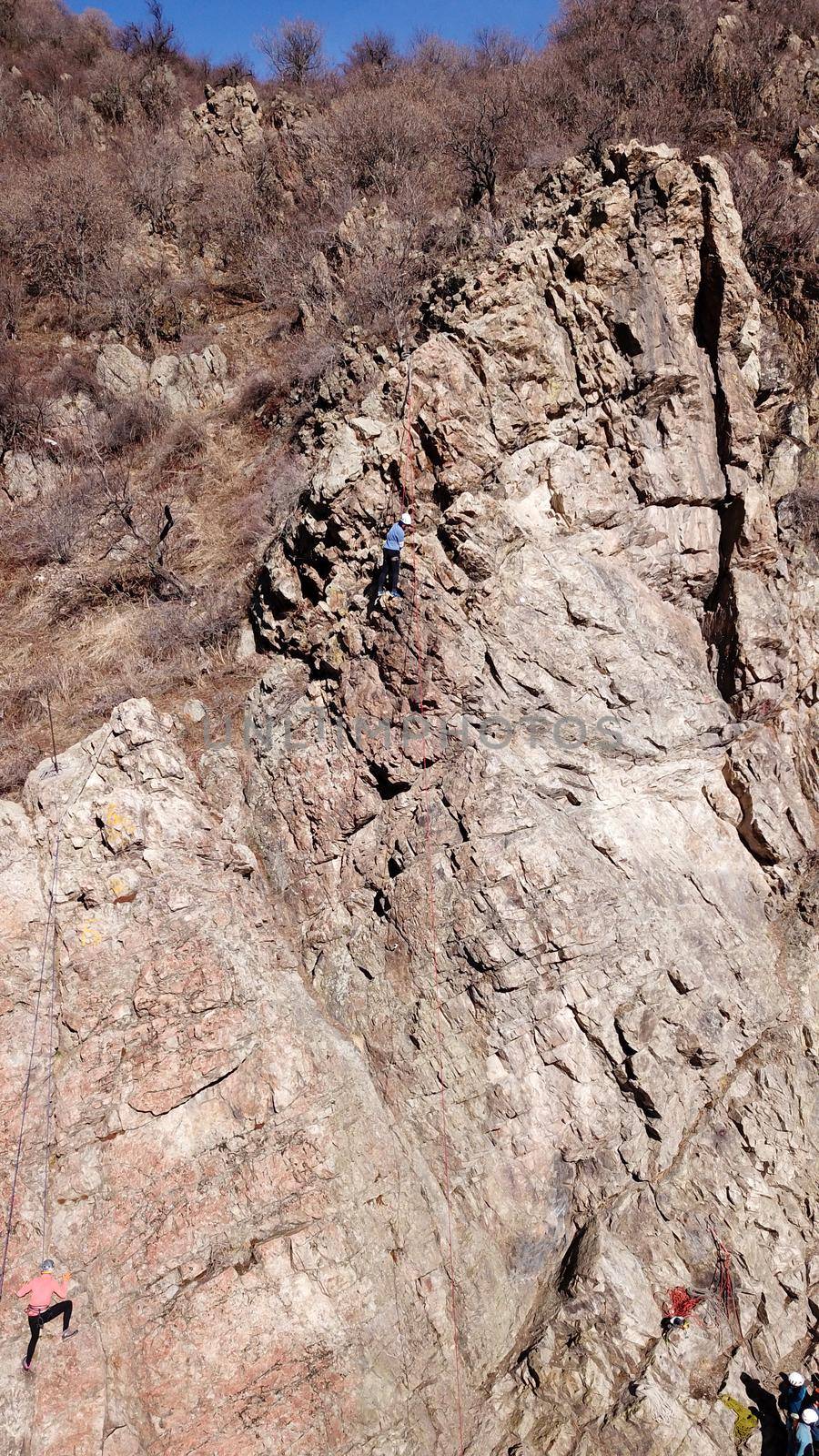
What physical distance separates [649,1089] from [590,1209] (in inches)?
55.3

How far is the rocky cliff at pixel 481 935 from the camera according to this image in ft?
23.8

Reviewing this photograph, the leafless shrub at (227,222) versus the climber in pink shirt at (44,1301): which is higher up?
the leafless shrub at (227,222)

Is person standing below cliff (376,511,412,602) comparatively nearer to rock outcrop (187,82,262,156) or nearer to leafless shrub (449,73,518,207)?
leafless shrub (449,73,518,207)

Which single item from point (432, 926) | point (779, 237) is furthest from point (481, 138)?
point (432, 926)

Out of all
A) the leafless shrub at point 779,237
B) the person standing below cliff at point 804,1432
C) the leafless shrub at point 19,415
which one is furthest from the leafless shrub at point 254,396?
the person standing below cliff at point 804,1432

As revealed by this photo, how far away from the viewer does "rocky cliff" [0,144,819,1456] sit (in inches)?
285

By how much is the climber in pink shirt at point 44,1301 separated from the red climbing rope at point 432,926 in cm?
369

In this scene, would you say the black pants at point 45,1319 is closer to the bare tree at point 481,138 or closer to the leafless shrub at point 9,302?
the leafless shrub at point 9,302

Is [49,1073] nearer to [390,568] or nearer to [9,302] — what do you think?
[390,568]

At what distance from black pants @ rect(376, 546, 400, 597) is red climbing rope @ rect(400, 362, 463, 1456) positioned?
0.78 ft

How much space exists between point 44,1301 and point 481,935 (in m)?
5.18

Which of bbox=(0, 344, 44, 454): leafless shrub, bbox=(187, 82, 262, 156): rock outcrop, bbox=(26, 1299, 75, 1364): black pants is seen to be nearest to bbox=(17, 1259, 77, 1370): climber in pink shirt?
bbox=(26, 1299, 75, 1364): black pants

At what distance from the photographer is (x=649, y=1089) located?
8.31 metres

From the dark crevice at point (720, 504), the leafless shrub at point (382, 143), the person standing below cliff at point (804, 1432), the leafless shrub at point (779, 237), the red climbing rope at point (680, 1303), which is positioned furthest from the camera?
the leafless shrub at point (382, 143)
